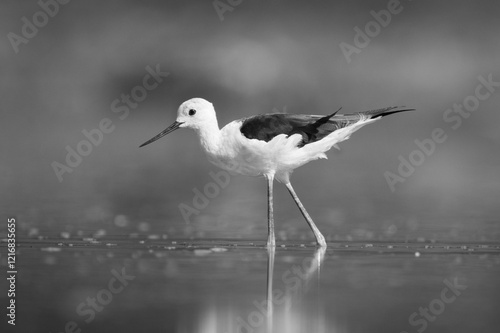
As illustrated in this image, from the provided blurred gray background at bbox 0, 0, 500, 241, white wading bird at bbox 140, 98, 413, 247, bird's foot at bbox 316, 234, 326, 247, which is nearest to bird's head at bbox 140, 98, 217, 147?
white wading bird at bbox 140, 98, 413, 247

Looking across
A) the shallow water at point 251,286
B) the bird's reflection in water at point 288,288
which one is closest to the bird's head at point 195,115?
the shallow water at point 251,286

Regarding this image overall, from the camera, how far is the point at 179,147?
18.8 m

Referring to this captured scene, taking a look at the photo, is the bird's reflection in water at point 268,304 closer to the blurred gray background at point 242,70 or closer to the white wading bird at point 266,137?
the white wading bird at point 266,137

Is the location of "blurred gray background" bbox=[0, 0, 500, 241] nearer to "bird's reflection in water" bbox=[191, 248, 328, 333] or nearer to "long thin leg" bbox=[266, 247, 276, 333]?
"long thin leg" bbox=[266, 247, 276, 333]

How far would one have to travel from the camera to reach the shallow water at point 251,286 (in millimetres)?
5629

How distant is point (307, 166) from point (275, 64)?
10.3 ft

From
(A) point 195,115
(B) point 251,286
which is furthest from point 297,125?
(B) point 251,286

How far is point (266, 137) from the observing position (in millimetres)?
9484

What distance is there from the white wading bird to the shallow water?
33.2 inches

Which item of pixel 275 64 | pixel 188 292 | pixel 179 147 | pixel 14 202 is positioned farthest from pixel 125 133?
pixel 188 292

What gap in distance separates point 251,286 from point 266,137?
2925 millimetres

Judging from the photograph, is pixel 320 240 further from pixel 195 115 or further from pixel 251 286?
pixel 251 286

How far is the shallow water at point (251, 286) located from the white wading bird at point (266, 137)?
84cm

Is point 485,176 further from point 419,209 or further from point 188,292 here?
point 188,292
